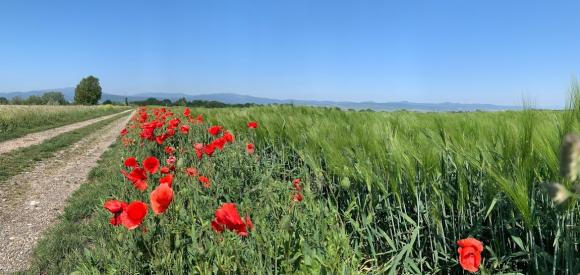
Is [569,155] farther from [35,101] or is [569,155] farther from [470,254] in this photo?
[35,101]

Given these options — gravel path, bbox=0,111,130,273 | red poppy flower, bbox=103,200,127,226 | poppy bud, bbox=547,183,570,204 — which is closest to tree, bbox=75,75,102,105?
gravel path, bbox=0,111,130,273

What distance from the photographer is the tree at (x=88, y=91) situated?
84.9 meters

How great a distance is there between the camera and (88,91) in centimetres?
8550

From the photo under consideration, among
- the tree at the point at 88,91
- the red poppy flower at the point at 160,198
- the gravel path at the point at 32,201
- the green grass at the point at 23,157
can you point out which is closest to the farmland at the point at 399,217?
the red poppy flower at the point at 160,198

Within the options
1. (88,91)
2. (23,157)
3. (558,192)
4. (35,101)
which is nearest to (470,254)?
(558,192)

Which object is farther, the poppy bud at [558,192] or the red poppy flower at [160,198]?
the red poppy flower at [160,198]

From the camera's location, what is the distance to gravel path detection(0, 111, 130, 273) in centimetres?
349

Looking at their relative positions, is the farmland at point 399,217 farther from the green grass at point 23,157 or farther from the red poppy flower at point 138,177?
the green grass at point 23,157

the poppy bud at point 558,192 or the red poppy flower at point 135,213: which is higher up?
the poppy bud at point 558,192

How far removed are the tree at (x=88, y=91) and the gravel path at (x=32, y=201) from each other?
3354 inches

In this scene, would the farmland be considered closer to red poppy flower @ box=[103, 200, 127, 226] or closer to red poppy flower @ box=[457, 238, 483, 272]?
red poppy flower @ box=[103, 200, 127, 226]

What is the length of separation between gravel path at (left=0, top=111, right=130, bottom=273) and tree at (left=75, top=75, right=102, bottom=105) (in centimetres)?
8520

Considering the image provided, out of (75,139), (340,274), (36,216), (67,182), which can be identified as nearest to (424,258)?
(340,274)

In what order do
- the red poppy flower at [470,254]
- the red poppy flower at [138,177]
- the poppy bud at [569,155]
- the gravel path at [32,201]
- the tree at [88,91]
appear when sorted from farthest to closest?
the tree at [88,91] → the gravel path at [32,201] → the red poppy flower at [138,177] → the red poppy flower at [470,254] → the poppy bud at [569,155]
